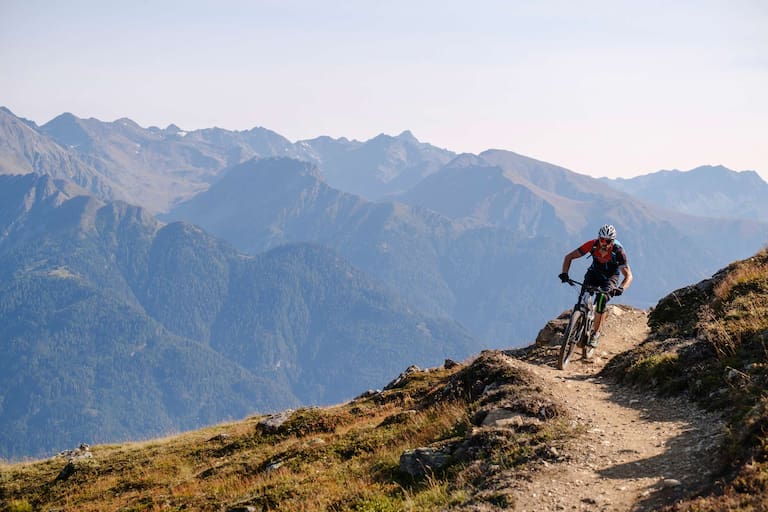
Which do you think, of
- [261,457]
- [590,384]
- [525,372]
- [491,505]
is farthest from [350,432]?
[491,505]

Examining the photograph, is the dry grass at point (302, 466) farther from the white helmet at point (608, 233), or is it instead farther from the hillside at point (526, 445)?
the white helmet at point (608, 233)

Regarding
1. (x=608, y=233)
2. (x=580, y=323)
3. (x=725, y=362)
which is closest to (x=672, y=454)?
(x=725, y=362)

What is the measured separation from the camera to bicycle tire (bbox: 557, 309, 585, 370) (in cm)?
1823

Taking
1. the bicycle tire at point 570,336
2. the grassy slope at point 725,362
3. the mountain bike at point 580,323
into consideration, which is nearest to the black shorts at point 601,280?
the mountain bike at point 580,323

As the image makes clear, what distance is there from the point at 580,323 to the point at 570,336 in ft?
1.62

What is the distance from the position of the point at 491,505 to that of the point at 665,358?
8119 millimetres

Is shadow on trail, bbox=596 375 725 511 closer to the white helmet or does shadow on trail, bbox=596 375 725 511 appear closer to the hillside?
the hillside

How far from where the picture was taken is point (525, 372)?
15586mm

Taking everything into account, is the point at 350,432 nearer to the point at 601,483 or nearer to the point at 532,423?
the point at 532,423

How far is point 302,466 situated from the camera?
49.1 ft

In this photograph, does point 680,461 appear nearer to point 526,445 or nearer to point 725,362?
point 526,445

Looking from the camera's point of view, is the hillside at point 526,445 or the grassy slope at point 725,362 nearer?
the grassy slope at point 725,362

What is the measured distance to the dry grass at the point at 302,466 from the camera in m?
11.3

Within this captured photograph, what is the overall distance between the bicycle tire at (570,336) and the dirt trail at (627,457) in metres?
3.00
